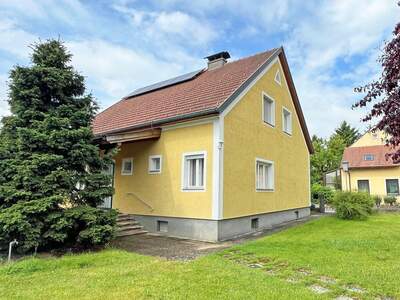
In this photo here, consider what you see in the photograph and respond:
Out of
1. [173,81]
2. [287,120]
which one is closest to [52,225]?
[173,81]

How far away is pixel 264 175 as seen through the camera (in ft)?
43.8

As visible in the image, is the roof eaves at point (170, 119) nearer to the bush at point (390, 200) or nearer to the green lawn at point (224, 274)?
the green lawn at point (224, 274)

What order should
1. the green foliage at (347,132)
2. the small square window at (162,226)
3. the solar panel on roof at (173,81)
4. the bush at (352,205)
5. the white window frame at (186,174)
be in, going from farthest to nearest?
1. the green foliage at (347,132)
2. the solar panel on roof at (173,81)
3. the bush at (352,205)
4. the small square window at (162,226)
5. the white window frame at (186,174)

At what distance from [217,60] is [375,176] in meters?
21.7

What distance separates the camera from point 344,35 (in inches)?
394

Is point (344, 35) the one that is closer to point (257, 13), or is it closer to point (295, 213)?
point (257, 13)

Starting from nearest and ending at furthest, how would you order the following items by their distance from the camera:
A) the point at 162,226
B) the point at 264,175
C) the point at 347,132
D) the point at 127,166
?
1. the point at 162,226
2. the point at 127,166
3. the point at 264,175
4. the point at 347,132

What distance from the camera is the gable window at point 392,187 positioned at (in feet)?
90.8

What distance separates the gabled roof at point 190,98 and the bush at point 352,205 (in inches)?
203

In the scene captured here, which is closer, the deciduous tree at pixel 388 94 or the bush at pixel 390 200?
the deciduous tree at pixel 388 94

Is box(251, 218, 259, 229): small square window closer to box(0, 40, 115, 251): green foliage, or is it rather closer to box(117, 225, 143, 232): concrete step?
box(117, 225, 143, 232): concrete step

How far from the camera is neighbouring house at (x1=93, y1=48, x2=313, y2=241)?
10086 millimetres

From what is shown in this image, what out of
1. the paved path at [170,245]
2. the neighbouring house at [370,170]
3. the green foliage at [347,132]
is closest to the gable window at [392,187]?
the neighbouring house at [370,170]

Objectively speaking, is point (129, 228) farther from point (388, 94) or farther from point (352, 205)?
point (352, 205)
